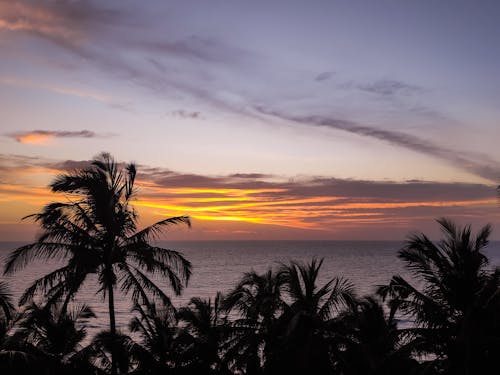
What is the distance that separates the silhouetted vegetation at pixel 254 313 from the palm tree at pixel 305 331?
0.04 m

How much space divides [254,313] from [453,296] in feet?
22.6

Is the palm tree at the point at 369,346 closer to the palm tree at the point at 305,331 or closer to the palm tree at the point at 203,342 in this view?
the palm tree at the point at 305,331

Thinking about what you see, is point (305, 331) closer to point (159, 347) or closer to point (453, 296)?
point (453, 296)

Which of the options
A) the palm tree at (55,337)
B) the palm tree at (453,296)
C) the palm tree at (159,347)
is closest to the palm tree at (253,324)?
the palm tree at (159,347)

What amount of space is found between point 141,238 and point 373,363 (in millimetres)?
9045

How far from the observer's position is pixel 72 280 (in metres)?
16.5

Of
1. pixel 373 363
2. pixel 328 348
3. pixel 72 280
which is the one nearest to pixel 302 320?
pixel 328 348

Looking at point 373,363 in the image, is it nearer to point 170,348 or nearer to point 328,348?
point 328,348

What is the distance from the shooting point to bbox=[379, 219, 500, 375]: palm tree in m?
13.6

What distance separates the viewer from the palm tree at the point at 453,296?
13.6m

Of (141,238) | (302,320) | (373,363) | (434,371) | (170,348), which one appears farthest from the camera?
(170,348)

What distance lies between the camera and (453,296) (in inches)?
569

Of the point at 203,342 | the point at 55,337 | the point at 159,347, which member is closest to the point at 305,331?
the point at 203,342

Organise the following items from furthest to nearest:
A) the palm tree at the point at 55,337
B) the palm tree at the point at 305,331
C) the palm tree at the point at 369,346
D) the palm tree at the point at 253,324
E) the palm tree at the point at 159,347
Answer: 1. the palm tree at the point at 159,347
2. the palm tree at the point at 55,337
3. the palm tree at the point at 253,324
4. the palm tree at the point at 369,346
5. the palm tree at the point at 305,331
